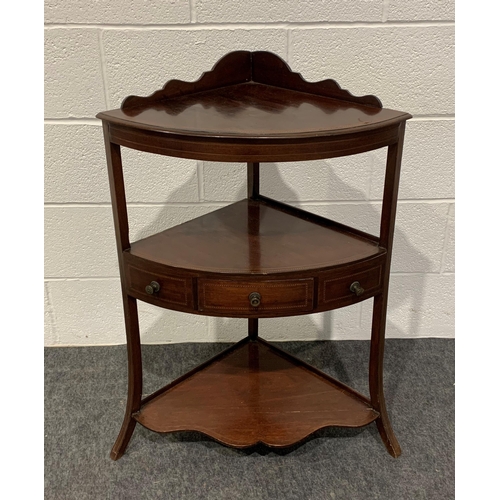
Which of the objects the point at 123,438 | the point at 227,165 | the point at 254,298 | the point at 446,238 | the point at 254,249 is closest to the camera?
the point at 254,298

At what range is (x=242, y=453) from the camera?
157 cm

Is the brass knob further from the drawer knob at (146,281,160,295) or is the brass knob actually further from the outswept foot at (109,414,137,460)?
the outswept foot at (109,414,137,460)

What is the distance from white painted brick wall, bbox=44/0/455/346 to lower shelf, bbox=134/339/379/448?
0.96 ft

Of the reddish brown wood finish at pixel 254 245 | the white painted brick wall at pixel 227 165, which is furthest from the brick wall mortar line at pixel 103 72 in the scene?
the reddish brown wood finish at pixel 254 245

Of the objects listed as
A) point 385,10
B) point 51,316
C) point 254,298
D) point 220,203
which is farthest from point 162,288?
point 385,10

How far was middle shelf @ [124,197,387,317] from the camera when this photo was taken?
1271mm

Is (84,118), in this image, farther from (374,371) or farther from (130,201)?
(374,371)

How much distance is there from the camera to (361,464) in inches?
60.2

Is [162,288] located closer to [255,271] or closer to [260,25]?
[255,271]

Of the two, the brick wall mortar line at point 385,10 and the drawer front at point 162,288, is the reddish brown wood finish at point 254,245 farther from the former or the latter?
the brick wall mortar line at point 385,10

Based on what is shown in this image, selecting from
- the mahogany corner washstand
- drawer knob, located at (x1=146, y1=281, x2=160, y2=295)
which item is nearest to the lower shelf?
the mahogany corner washstand

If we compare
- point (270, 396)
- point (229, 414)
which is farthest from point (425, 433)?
point (229, 414)

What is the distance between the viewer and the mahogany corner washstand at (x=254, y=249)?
46.5 inches

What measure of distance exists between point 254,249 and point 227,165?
1.50 ft
